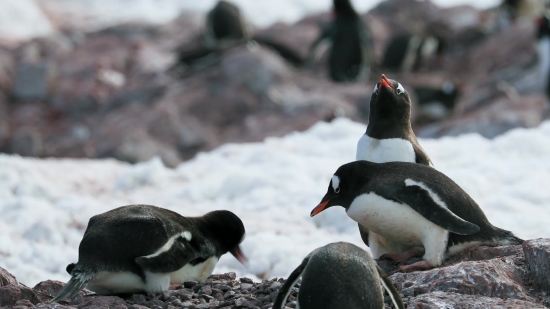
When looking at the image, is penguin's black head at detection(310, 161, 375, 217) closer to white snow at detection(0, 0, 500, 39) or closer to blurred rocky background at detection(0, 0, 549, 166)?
blurred rocky background at detection(0, 0, 549, 166)

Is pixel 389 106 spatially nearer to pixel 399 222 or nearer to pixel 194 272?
pixel 399 222

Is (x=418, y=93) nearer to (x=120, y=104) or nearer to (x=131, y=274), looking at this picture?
(x=120, y=104)

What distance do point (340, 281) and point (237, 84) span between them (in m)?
11.1

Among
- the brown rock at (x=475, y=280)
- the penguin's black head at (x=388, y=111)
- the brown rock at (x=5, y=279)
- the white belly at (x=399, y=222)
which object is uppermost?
the penguin's black head at (x=388, y=111)

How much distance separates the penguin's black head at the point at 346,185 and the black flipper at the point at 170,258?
584 millimetres

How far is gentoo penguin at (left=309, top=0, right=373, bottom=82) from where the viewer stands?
15.9 metres

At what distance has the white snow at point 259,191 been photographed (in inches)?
231

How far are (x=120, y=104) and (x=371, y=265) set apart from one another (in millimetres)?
12410

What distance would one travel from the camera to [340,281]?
3.12 metres

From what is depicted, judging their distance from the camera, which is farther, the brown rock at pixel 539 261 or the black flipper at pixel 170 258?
the black flipper at pixel 170 258

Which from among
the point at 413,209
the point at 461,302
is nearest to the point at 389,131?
the point at 413,209

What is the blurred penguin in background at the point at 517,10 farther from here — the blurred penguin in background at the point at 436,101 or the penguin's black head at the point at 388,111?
the penguin's black head at the point at 388,111

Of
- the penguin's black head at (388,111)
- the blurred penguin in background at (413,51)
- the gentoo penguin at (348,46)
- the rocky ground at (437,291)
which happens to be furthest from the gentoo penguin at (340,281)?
the blurred penguin in background at (413,51)

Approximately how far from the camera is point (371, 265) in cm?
323
